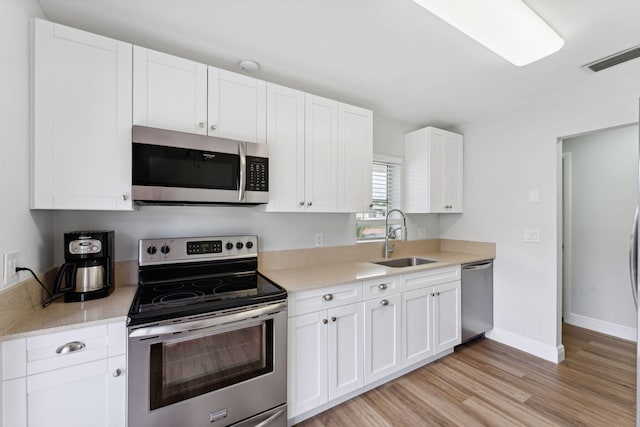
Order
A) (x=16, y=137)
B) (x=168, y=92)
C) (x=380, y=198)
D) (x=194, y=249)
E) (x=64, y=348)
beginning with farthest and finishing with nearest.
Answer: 1. (x=380, y=198)
2. (x=194, y=249)
3. (x=168, y=92)
4. (x=16, y=137)
5. (x=64, y=348)

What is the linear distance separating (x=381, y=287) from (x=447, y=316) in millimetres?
918

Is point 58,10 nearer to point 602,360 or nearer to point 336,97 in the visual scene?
point 336,97

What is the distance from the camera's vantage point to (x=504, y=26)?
153 cm

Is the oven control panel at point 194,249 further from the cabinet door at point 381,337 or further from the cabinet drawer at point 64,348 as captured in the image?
the cabinet door at point 381,337

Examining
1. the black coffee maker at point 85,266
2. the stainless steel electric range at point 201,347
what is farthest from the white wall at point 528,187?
the black coffee maker at point 85,266

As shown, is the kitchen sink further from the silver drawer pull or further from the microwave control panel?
the silver drawer pull

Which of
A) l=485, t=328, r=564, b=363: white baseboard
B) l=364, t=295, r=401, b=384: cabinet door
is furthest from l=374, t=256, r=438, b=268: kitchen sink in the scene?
l=485, t=328, r=564, b=363: white baseboard

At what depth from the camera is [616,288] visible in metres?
2.99

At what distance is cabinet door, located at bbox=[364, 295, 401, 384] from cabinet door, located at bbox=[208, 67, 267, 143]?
1455 mm

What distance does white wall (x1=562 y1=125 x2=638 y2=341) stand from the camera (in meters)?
2.91

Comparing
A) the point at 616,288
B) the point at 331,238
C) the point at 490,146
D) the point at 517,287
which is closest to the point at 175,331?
the point at 331,238

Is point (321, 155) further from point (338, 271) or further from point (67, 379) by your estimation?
point (67, 379)

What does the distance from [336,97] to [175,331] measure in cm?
217

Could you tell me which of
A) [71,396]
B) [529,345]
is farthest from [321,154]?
[529,345]
